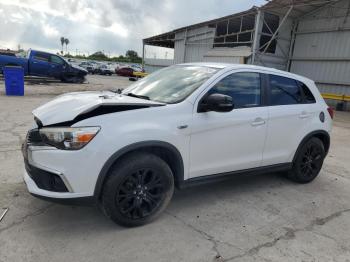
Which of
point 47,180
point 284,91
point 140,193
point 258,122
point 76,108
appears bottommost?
point 140,193

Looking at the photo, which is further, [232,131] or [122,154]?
[232,131]

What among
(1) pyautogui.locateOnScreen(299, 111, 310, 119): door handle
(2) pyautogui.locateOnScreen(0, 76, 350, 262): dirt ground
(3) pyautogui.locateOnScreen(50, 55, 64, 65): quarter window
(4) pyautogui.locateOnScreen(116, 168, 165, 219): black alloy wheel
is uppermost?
(3) pyautogui.locateOnScreen(50, 55, 64, 65): quarter window

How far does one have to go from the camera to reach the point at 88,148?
289cm

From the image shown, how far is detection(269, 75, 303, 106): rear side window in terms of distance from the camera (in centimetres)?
441

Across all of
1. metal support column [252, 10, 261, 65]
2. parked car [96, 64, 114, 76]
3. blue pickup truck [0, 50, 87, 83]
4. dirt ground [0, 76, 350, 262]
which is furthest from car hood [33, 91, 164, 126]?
parked car [96, 64, 114, 76]

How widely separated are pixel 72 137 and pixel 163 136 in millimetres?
881

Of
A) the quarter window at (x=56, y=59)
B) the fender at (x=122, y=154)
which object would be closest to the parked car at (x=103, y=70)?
the quarter window at (x=56, y=59)

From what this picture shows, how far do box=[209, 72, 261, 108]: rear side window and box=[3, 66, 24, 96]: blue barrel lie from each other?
11485 millimetres

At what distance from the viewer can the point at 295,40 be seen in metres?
20.3

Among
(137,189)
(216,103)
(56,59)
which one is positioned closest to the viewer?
(137,189)

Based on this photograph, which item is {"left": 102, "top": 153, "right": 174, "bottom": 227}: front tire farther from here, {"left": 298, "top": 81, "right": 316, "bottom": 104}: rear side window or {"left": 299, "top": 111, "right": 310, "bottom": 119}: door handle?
{"left": 298, "top": 81, "right": 316, "bottom": 104}: rear side window

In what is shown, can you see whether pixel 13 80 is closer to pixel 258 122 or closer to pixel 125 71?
pixel 258 122

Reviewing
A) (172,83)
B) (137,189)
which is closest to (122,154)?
(137,189)

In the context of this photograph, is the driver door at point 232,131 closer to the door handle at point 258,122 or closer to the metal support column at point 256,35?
the door handle at point 258,122
